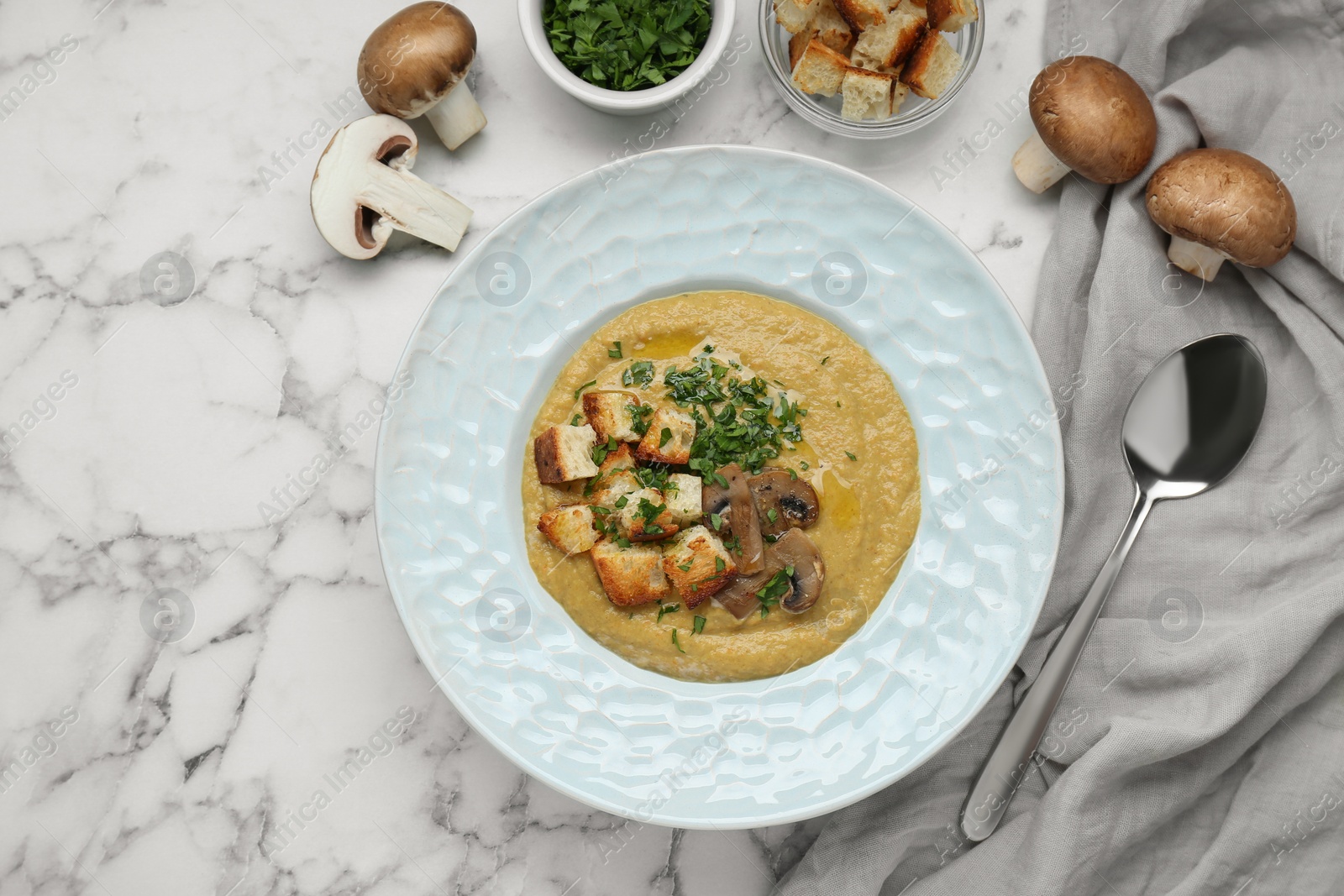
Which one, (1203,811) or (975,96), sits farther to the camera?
(975,96)

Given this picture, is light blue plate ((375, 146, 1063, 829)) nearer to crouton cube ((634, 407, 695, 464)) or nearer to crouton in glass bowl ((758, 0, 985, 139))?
crouton in glass bowl ((758, 0, 985, 139))

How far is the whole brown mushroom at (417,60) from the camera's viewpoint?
9.51 ft

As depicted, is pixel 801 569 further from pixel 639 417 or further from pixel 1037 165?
pixel 1037 165

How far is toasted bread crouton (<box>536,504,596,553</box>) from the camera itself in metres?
2.82

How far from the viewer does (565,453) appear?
9.07 ft

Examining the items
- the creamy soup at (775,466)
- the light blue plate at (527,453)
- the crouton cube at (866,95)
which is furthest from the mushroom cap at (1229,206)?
the creamy soup at (775,466)

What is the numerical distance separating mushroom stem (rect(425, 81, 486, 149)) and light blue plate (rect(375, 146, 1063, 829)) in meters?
0.58

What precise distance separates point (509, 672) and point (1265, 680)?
262 cm

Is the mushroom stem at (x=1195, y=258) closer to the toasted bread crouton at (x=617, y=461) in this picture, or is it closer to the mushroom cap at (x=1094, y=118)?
the mushroom cap at (x=1094, y=118)

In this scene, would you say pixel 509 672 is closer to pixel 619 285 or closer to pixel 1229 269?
pixel 619 285

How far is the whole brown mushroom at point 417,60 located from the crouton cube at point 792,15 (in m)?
1.13

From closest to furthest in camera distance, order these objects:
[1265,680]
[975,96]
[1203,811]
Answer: [1265,680] → [1203,811] → [975,96]

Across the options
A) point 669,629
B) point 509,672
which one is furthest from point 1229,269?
point 509,672

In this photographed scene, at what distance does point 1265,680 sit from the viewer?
2.84 metres
